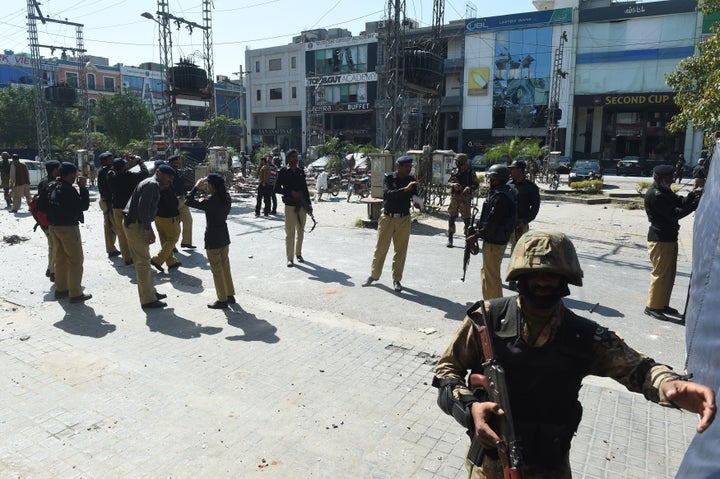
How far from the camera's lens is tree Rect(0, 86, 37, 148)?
37.7m

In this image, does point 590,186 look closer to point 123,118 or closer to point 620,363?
point 620,363

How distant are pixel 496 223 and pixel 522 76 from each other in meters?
41.0

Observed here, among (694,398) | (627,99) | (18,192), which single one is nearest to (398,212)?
(694,398)

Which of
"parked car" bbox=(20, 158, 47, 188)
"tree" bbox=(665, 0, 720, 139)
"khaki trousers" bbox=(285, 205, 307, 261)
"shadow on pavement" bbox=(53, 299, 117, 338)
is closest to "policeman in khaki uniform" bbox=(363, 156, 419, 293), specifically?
"khaki trousers" bbox=(285, 205, 307, 261)

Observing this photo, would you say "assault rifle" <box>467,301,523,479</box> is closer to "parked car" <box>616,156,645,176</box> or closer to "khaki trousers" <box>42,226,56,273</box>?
"khaki trousers" <box>42,226,56,273</box>

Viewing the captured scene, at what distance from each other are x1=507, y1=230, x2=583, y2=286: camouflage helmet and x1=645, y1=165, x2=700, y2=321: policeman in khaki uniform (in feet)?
15.2

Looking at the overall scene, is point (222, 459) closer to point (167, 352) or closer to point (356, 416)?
point (356, 416)

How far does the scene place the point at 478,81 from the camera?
44594mm

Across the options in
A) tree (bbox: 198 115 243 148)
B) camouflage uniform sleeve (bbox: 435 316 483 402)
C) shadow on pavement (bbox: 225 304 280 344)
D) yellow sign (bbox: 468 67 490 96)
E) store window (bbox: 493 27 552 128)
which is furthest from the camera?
tree (bbox: 198 115 243 148)

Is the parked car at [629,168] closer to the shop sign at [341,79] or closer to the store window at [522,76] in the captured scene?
the store window at [522,76]

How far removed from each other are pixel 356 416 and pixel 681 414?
95.8 inches

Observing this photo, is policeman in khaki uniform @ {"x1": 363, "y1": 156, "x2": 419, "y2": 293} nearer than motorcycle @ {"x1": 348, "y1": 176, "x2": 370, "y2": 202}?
Yes

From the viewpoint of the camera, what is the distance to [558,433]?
1.97 meters

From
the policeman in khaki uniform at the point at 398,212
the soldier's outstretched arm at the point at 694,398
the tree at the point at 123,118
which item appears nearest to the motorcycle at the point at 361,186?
the policeman in khaki uniform at the point at 398,212
